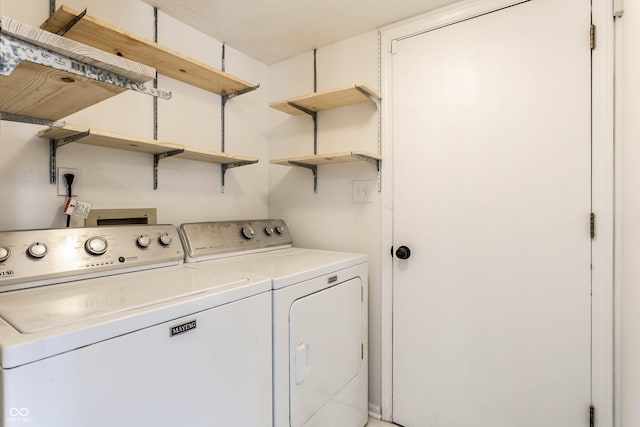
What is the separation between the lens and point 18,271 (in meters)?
1.12

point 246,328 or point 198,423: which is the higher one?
point 246,328

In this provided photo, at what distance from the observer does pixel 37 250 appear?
46.6 inches

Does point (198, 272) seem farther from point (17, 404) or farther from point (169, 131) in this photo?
point (169, 131)

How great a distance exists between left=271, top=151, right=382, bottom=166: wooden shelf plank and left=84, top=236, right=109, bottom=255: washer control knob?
1.05 m

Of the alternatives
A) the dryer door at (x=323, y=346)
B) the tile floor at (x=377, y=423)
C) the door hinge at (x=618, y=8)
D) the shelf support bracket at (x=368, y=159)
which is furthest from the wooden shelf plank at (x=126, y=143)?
the door hinge at (x=618, y=8)

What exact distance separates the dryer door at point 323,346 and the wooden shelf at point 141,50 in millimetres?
1311

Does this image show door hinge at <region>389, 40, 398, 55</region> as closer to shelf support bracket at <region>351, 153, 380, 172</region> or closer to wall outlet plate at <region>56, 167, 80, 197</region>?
shelf support bracket at <region>351, 153, 380, 172</region>

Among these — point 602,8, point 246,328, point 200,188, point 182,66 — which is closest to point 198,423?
point 246,328

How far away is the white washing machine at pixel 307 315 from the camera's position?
4.43ft

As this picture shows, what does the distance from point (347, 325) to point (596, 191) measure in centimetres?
129

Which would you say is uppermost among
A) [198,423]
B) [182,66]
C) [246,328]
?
[182,66]

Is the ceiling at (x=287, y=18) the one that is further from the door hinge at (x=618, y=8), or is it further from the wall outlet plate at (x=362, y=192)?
the wall outlet plate at (x=362, y=192)

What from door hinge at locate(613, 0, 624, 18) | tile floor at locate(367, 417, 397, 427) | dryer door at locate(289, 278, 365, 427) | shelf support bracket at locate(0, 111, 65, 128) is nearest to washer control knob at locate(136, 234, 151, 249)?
shelf support bracket at locate(0, 111, 65, 128)

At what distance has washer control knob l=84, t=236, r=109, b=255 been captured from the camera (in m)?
1.30
